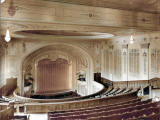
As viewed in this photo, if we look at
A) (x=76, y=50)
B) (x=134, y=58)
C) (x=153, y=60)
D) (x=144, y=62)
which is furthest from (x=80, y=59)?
(x=153, y=60)

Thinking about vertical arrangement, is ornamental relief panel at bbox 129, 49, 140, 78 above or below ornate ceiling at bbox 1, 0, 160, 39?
below

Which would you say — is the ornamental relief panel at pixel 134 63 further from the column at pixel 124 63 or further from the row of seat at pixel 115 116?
the row of seat at pixel 115 116

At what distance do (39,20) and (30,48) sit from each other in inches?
312

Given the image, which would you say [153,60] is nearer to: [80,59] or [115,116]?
[115,116]

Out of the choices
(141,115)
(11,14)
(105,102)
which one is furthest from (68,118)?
(11,14)

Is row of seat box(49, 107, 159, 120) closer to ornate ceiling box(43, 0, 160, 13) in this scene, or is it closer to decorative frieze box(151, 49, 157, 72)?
ornate ceiling box(43, 0, 160, 13)

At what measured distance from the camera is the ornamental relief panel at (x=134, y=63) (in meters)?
10.4

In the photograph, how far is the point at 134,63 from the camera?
34.5ft

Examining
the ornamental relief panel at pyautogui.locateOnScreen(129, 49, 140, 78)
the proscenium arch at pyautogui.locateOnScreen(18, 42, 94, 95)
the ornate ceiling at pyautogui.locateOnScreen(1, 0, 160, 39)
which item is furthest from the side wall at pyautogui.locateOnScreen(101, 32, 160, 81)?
the ornate ceiling at pyautogui.locateOnScreen(1, 0, 160, 39)

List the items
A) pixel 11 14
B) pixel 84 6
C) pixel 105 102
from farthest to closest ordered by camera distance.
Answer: pixel 105 102, pixel 84 6, pixel 11 14

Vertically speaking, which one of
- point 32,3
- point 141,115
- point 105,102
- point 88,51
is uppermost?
point 32,3

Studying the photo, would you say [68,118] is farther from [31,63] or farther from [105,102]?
[31,63]

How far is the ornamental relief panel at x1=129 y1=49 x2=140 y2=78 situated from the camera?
34.0 feet

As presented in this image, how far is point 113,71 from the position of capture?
1206 centimetres
